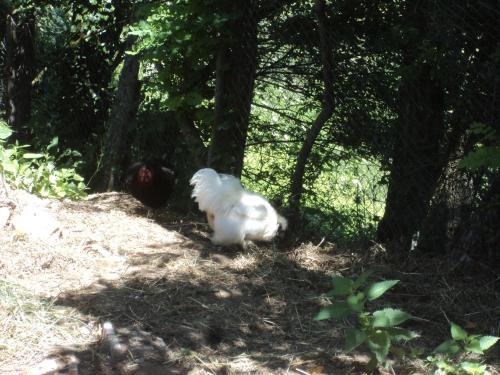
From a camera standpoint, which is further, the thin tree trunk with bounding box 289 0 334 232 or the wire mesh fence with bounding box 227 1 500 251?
the thin tree trunk with bounding box 289 0 334 232

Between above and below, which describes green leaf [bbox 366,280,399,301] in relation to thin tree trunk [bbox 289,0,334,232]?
below

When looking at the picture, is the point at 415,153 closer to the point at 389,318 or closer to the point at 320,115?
the point at 320,115

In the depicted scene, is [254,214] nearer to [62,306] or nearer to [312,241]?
[312,241]

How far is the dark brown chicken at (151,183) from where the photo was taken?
6387 millimetres

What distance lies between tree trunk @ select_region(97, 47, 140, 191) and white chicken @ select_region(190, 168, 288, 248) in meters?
2.30

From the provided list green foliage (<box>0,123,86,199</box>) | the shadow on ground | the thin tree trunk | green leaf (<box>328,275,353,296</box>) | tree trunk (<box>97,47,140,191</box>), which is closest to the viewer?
green leaf (<box>328,275,353,296</box>)

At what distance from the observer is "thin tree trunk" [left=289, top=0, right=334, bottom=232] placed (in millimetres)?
5191

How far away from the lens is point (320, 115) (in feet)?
17.6

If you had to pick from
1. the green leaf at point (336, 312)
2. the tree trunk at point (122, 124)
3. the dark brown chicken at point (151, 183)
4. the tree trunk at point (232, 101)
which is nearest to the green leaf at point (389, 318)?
the green leaf at point (336, 312)

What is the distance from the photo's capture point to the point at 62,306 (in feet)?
13.0

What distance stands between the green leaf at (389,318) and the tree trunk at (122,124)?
4.74 m

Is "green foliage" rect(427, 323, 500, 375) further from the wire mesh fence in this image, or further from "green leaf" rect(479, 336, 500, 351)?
the wire mesh fence

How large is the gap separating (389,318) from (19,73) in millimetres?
7544

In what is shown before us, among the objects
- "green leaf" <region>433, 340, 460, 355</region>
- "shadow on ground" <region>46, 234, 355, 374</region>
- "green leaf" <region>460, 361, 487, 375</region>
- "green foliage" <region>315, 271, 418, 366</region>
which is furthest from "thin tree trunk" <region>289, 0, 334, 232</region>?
"green leaf" <region>460, 361, 487, 375</region>
